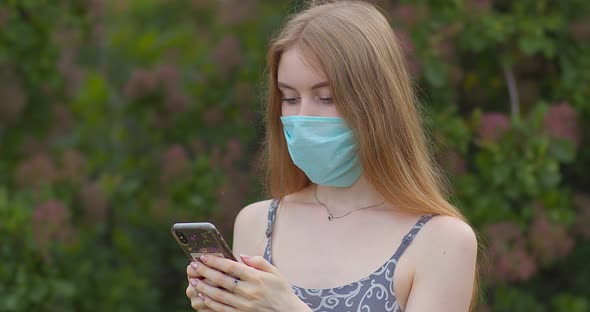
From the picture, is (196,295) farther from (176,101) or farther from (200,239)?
(176,101)

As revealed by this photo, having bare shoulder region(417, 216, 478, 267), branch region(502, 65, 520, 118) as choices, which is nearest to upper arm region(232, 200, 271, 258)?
bare shoulder region(417, 216, 478, 267)

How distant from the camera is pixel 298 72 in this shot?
2.18 metres

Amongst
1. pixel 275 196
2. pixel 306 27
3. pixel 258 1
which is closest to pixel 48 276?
pixel 258 1

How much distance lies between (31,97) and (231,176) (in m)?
1.00

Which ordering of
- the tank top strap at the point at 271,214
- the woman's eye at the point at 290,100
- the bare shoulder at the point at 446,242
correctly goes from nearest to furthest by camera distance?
the bare shoulder at the point at 446,242
the woman's eye at the point at 290,100
the tank top strap at the point at 271,214

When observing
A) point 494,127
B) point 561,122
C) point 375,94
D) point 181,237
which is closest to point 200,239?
point 181,237

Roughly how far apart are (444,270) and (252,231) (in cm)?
53

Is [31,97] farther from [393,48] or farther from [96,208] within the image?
[393,48]

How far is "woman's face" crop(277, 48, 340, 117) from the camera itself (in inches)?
85.0

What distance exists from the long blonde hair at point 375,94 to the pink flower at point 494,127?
1625 mm

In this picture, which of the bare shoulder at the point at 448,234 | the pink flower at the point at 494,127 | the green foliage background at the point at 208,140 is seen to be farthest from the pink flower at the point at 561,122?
the bare shoulder at the point at 448,234

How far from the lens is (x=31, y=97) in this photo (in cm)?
441

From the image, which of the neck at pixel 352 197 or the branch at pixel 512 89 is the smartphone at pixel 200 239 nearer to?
the neck at pixel 352 197

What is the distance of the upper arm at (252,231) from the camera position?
2381 millimetres
